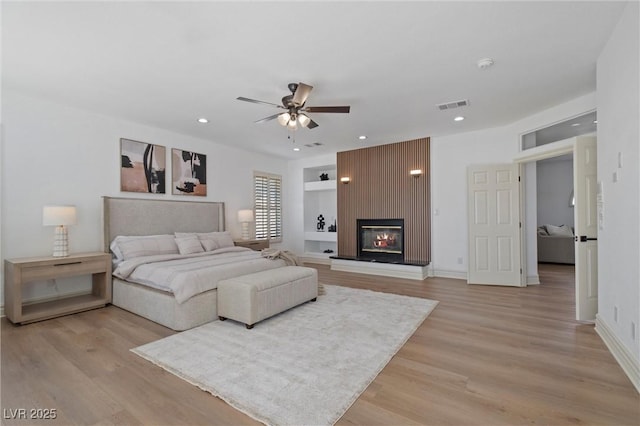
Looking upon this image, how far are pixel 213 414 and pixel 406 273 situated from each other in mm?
4712

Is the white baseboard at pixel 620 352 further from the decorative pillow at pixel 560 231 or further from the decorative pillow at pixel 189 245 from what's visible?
the decorative pillow at pixel 560 231

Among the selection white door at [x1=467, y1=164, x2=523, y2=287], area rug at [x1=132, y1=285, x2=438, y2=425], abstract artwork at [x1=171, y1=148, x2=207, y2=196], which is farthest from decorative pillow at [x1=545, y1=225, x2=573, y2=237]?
abstract artwork at [x1=171, y1=148, x2=207, y2=196]

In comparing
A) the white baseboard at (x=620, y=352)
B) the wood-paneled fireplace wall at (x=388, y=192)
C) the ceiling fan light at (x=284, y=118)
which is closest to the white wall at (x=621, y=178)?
the white baseboard at (x=620, y=352)

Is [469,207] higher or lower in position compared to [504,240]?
higher

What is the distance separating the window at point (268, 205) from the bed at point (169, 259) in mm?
1183

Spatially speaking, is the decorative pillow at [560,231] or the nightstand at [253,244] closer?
the nightstand at [253,244]

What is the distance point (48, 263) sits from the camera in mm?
3576

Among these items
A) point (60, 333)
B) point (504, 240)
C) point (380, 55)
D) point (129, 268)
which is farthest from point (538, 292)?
point (60, 333)

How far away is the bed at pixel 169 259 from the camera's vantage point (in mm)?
3328

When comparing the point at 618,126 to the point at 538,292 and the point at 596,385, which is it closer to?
the point at 596,385

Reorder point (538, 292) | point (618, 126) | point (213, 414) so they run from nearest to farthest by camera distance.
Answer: point (213, 414)
point (618, 126)
point (538, 292)

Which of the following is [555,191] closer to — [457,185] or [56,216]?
[457,185]

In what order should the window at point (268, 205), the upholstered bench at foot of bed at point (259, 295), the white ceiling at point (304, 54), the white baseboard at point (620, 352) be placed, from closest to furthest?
the white baseboard at point (620, 352), the white ceiling at point (304, 54), the upholstered bench at foot of bed at point (259, 295), the window at point (268, 205)

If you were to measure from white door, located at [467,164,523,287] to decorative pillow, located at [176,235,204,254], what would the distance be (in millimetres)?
4867
